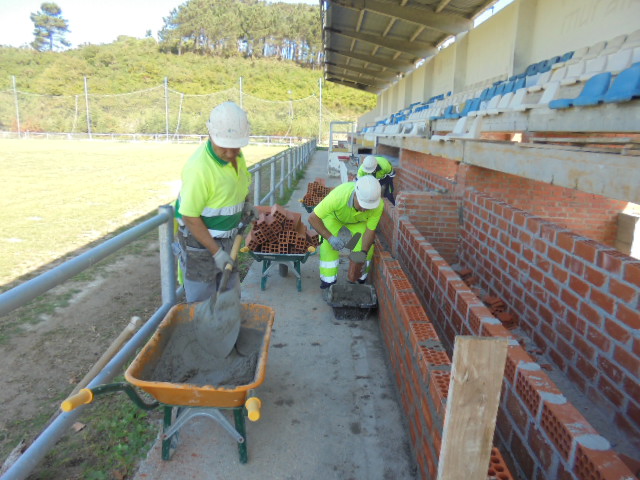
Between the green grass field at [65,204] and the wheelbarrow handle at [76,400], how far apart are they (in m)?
4.41

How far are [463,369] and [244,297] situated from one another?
13.8 ft

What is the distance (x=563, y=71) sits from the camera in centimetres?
541

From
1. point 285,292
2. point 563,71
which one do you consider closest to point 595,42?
point 563,71

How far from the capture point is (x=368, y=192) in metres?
4.66

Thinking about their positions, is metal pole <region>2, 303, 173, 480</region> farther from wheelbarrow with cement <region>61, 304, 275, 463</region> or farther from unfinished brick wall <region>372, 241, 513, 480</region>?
unfinished brick wall <region>372, 241, 513, 480</region>

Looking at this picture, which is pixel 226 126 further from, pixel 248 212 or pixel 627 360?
pixel 627 360

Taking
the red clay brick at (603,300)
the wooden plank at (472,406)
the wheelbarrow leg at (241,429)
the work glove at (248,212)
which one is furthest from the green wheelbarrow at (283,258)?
the wooden plank at (472,406)

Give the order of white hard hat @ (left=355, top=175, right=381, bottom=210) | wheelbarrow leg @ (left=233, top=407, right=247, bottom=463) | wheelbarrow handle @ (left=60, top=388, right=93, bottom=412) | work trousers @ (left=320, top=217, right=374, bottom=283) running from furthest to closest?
1. work trousers @ (left=320, top=217, right=374, bottom=283)
2. white hard hat @ (left=355, top=175, right=381, bottom=210)
3. wheelbarrow leg @ (left=233, top=407, right=247, bottom=463)
4. wheelbarrow handle @ (left=60, top=388, right=93, bottom=412)

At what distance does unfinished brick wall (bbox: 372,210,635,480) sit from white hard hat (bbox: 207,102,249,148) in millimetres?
1663

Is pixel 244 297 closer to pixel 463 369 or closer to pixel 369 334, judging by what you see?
pixel 369 334

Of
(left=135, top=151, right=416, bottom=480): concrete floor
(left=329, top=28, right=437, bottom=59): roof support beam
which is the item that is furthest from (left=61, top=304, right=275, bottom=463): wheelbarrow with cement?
(left=329, top=28, right=437, bottom=59): roof support beam

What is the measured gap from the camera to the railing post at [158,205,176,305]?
3.28 metres

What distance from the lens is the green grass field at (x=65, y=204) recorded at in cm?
711

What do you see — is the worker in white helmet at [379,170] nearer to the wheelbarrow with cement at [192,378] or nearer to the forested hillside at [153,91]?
the wheelbarrow with cement at [192,378]
